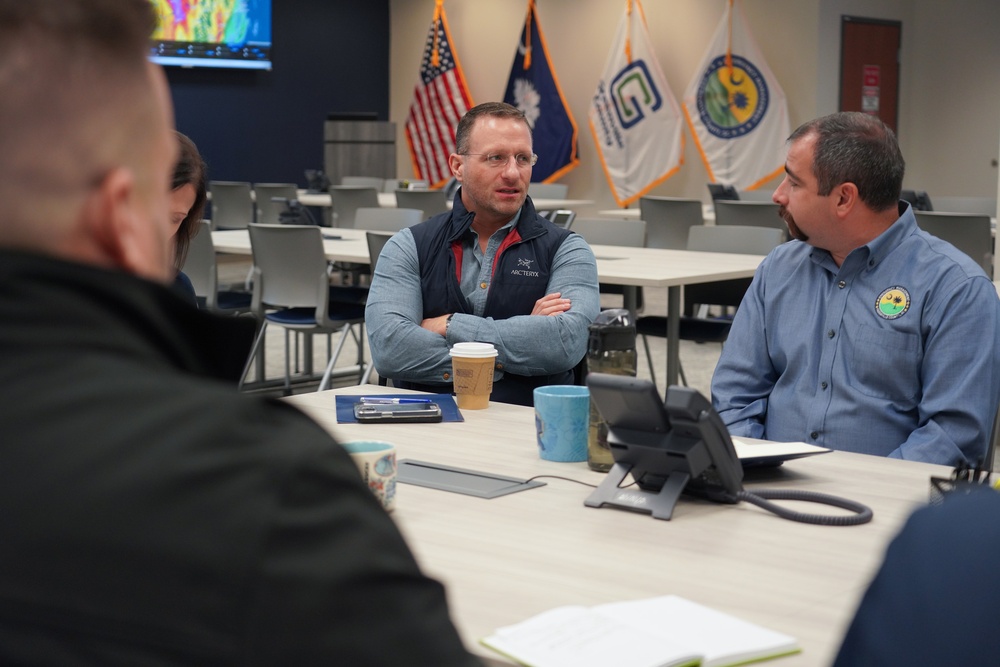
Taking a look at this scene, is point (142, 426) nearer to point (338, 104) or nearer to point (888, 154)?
point (888, 154)

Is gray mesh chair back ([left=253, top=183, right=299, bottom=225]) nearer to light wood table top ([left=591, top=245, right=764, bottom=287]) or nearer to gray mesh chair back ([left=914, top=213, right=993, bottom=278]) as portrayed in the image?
light wood table top ([left=591, top=245, right=764, bottom=287])

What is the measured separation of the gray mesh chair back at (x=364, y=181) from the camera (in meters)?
10.7

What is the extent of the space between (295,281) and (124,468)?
4.99 meters

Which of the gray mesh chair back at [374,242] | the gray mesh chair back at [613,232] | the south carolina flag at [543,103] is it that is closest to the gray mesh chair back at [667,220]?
the gray mesh chair back at [613,232]

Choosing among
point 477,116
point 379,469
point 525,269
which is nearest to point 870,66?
point 477,116

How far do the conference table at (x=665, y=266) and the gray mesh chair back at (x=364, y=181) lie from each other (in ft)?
14.8

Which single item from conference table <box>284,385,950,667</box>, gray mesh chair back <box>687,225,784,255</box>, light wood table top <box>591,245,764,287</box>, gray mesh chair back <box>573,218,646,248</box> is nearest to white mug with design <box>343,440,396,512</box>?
conference table <box>284,385,950,667</box>

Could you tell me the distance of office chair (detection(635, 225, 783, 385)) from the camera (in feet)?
16.9

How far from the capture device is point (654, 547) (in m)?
1.59

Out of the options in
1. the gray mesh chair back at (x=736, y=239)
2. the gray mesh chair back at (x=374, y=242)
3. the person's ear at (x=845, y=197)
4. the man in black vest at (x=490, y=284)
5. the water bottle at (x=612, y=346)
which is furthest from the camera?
the gray mesh chair back at (x=736, y=239)

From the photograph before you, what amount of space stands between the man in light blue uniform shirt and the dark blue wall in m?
9.91

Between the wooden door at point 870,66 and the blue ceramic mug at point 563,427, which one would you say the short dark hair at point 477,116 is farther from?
the wooden door at point 870,66

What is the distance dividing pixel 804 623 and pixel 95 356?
3.03ft

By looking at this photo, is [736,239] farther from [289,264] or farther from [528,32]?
[528,32]
